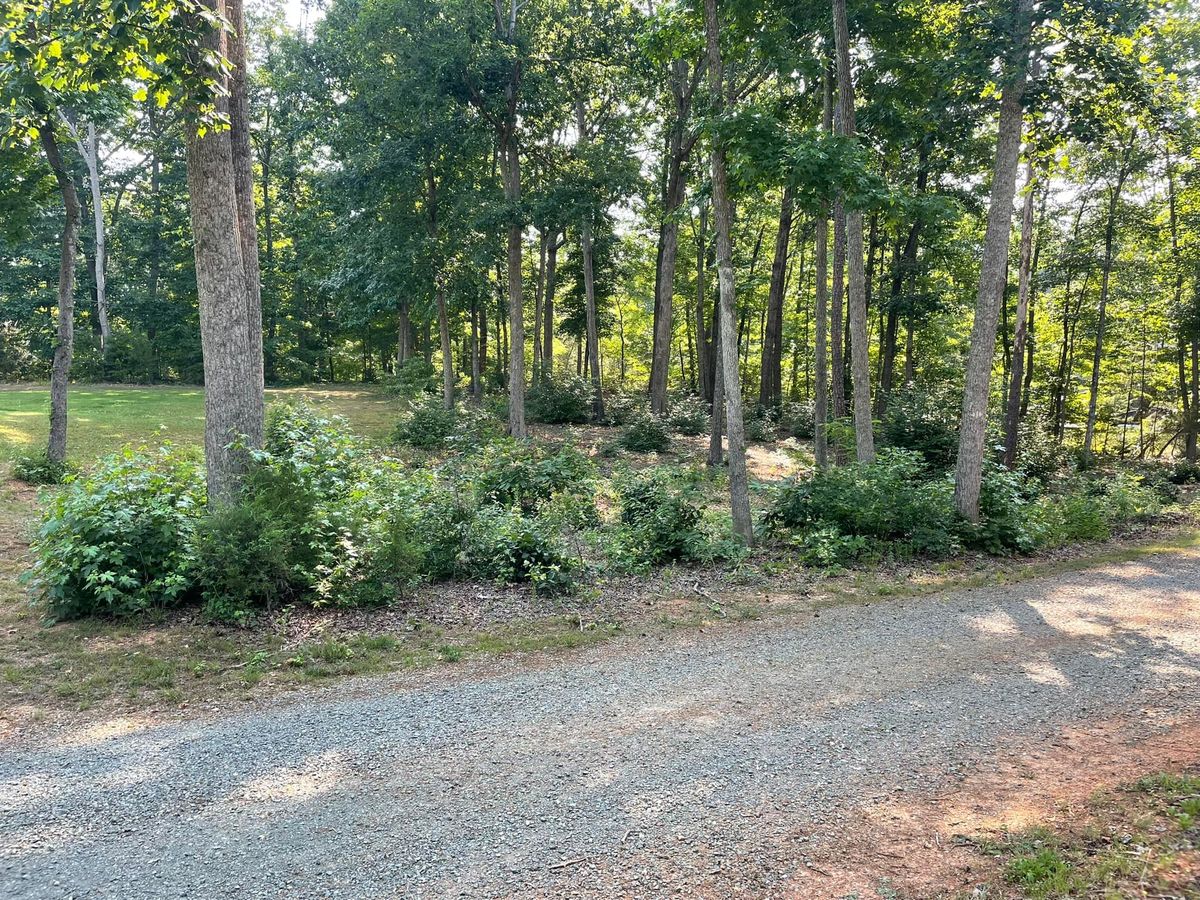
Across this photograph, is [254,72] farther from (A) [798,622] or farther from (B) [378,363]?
(A) [798,622]

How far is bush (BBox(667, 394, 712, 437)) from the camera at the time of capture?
71.7 feet

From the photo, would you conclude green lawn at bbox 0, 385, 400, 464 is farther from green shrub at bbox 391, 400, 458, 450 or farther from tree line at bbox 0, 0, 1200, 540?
tree line at bbox 0, 0, 1200, 540

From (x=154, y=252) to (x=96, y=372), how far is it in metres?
7.11

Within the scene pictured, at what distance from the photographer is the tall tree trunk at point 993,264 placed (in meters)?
8.96

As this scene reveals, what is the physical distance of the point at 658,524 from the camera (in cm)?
923

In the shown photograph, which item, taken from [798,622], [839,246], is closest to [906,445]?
[839,246]

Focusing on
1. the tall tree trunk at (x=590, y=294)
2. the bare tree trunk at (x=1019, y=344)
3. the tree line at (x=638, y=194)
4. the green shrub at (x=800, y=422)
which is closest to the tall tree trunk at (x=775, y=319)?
the tree line at (x=638, y=194)

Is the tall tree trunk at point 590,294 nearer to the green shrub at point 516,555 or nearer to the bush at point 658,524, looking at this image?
the bush at point 658,524

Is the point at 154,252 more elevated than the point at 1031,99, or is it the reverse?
the point at 154,252

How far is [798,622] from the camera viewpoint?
7.09m

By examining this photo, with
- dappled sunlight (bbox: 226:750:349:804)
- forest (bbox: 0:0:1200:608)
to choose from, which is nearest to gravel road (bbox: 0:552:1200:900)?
dappled sunlight (bbox: 226:750:349:804)

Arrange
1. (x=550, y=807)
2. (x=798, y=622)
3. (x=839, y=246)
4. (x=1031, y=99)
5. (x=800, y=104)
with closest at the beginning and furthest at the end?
(x=550, y=807), (x=798, y=622), (x=1031, y=99), (x=839, y=246), (x=800, y=104)

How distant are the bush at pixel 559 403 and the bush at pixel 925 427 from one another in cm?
1017

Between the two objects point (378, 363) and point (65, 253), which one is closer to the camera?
point (65, 253)
